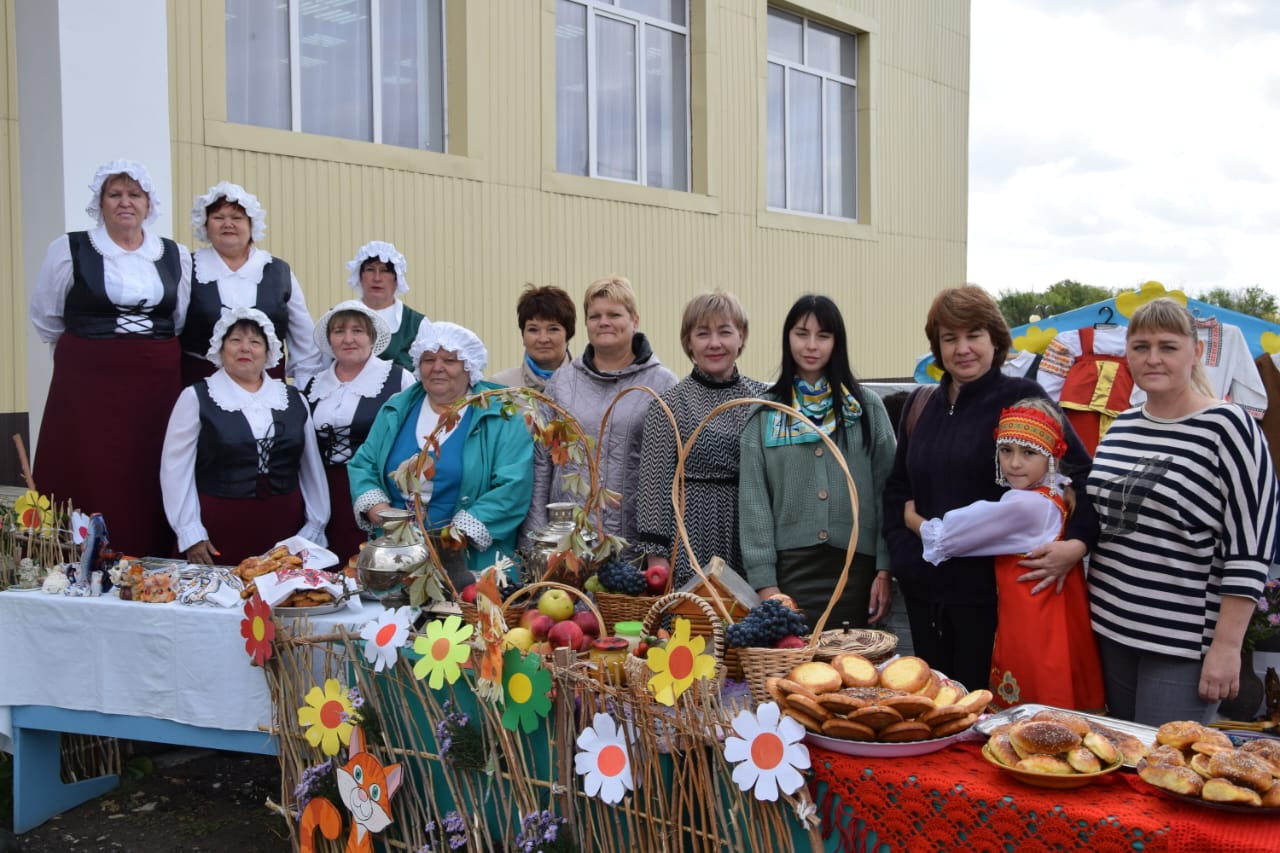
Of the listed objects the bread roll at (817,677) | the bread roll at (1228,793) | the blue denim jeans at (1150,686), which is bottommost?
the blue denim jeans at (1150,686)

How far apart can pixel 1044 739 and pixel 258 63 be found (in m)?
6.22

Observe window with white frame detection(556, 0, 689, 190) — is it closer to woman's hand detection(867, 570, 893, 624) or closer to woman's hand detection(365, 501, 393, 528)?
woman's hand detection(365, 501, 393, 528)

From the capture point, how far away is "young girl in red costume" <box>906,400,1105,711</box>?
283 cm

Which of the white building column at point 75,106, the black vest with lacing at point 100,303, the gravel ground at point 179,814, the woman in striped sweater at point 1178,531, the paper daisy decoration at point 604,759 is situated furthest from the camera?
the white building column at point 75,106

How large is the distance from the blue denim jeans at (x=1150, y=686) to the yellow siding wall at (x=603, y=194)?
16.9 feet

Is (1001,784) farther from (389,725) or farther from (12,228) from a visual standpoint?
(12,228)

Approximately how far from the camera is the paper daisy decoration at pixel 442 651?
2664mm

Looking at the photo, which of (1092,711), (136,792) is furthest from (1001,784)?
(136,792)

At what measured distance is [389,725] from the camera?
2912mm

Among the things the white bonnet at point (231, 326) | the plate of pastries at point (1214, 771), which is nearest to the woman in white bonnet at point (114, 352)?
the white bonnet at point (231, 326)

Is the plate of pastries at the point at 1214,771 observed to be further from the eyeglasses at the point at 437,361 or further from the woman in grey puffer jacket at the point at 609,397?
the eyeglasses at the point at 437,361

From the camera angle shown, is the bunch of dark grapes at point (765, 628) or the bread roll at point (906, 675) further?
the bunch of dark grapes at point (765, 628)

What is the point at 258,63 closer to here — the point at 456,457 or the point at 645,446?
the point at 456,457

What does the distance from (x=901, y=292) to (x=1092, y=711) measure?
9781mm
